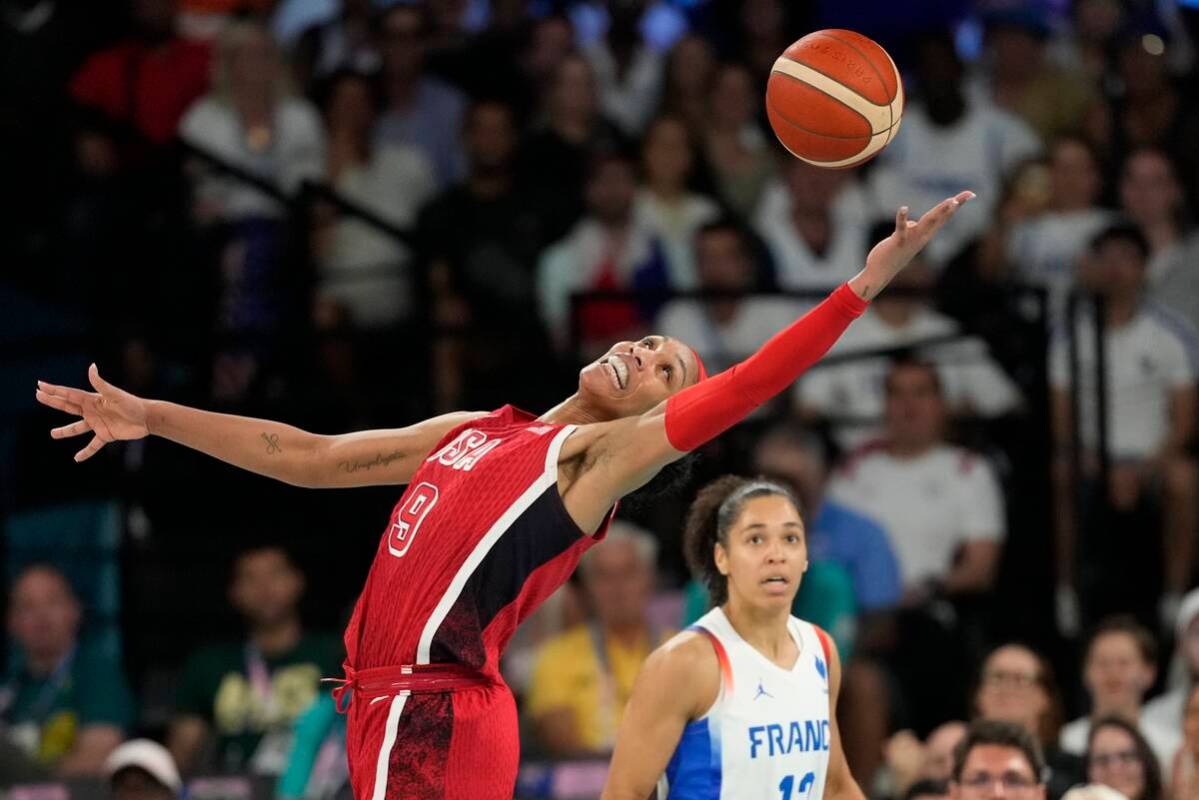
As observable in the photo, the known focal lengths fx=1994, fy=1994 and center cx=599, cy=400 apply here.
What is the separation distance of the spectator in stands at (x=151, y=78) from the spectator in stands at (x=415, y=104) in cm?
103

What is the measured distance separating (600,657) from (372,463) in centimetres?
347

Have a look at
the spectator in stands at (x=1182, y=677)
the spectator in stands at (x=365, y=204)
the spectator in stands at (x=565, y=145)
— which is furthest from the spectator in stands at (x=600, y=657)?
the spectator in stands at (x=565, y=145)

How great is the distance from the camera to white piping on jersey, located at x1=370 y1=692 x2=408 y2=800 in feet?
15.6

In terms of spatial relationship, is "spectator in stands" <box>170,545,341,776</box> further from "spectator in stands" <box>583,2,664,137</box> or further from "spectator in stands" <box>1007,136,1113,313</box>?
"spectator in stands" <box>1007,136,1113,313</box>

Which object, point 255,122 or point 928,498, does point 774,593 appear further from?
point 255,122

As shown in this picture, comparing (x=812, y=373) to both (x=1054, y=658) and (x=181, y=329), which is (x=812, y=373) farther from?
(x=181, y=329)

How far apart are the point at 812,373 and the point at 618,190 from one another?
1.44 m

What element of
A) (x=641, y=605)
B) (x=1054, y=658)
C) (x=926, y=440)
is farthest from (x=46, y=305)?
(x=1054, y=658)

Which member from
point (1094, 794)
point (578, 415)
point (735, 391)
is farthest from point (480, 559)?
point (1094, 794)

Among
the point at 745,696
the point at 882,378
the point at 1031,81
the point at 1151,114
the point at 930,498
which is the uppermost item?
the point at 1031,81

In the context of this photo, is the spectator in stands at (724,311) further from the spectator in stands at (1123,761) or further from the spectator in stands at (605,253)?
the spectator in stands at (1123,761)

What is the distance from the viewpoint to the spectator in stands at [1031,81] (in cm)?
1119

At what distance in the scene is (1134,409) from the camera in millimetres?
9844

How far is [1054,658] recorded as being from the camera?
9.20 meters
